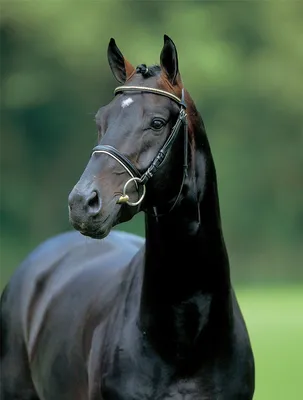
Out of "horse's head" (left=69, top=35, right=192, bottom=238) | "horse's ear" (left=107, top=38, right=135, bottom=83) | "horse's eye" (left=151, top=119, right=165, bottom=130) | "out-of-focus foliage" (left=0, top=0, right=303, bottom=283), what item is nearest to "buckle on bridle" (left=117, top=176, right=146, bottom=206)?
"horse's head" (left=69, top=35, right=192, bottom=238)

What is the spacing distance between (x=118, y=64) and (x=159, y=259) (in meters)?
0.84

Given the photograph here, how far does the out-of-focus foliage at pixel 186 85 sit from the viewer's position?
2259cm

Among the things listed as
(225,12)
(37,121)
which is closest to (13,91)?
(37,121)

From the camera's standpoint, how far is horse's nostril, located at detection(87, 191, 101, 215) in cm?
337

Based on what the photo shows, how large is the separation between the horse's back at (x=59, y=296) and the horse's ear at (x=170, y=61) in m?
0.98

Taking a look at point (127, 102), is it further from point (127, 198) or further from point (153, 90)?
point (127, 198)

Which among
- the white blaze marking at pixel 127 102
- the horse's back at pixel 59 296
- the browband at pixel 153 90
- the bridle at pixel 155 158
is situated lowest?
the horse's back at pixel 59 296

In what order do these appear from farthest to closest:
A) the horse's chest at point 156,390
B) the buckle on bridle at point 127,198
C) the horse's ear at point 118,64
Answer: the horse's ear at point 118,64, the horse's chest at point 156,390, the buckle on bridle at point 127,198

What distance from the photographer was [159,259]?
3934 millimetres

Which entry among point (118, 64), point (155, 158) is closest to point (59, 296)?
point (118, 64)

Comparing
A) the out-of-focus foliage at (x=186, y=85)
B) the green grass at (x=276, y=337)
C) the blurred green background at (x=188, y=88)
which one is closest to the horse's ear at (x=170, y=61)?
the green grass at (x=276, y=337)

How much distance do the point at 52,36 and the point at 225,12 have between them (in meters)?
4.82

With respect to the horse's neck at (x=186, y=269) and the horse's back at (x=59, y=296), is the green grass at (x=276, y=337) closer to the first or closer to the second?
the horse's back at (x=59, y=296)

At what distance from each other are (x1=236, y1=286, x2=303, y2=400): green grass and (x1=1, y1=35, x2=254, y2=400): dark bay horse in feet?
15.9
